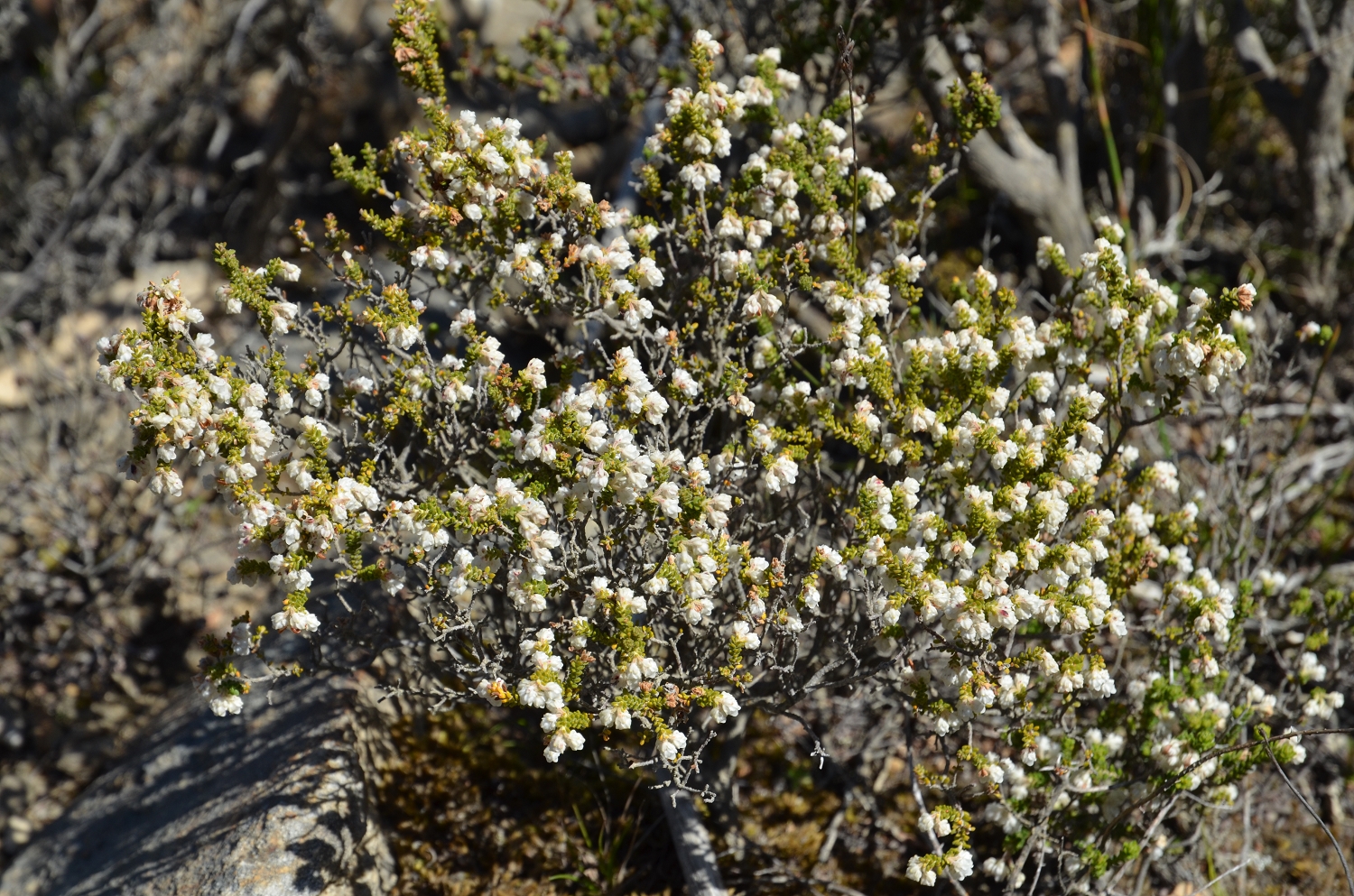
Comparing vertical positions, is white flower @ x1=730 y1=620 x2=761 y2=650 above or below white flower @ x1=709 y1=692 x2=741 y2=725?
above

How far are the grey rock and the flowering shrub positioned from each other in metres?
0.69

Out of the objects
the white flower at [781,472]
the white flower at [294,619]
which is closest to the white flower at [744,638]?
the white flower at [781,472]

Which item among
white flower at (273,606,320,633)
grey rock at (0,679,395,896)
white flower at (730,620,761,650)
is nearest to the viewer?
white flower at (273,606,320,633)

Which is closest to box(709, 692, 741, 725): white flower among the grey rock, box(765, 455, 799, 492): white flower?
box(765, 455, 799, 492): white flower

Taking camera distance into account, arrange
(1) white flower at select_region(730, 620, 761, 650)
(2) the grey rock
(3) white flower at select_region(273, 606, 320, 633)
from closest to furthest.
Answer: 1. (3) white flower at select_region(273, 606, 320, 633)
2. (1) white flower at select_region(730, 620, 761, 650)
3. (2) the grey rock

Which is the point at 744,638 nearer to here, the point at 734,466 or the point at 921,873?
the point at 734,466

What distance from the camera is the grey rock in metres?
3.26

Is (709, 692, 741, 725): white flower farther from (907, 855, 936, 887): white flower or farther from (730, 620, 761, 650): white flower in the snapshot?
(907, 855, 936, 887): white flower

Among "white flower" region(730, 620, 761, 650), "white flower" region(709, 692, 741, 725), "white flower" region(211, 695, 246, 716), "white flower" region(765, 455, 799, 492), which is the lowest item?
"white flower" region(709, 692, 741, 725)

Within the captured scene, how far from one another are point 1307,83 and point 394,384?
4581mm

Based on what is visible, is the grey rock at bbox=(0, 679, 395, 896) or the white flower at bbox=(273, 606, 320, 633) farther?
the grey rock at bbox=(0, 679, 395, 896)

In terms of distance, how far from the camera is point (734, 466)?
113 inches

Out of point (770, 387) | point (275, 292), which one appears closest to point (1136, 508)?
point (770, 387)

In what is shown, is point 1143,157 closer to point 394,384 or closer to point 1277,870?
point 1277,870
